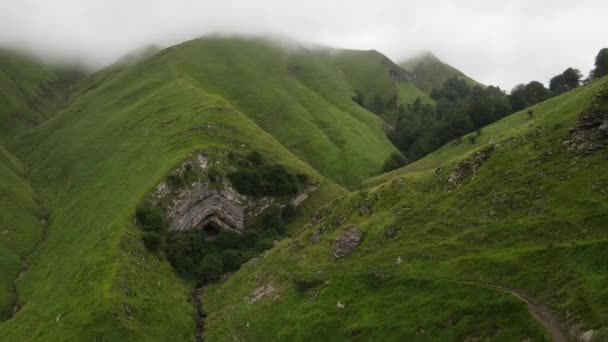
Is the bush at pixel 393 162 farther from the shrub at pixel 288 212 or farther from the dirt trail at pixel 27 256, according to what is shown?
the dirt trail at pixel 27 256

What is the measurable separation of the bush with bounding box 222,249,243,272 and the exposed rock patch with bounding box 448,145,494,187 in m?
42.5

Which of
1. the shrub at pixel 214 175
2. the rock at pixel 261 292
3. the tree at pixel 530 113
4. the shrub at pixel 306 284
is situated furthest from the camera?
the tree at pixel 530 113

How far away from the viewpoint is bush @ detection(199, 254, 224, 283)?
8106 cm

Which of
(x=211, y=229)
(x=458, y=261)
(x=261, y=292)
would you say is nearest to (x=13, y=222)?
(x=211, y=229)

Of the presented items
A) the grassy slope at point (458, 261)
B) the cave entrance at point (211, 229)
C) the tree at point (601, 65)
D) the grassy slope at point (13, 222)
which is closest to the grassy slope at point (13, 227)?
the grassy slope at point (13, 222)

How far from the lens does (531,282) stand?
130 feet

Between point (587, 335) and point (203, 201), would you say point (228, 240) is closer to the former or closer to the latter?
point (203, 201)

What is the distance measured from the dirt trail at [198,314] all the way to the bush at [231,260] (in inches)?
289

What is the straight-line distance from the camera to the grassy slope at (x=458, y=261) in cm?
3869

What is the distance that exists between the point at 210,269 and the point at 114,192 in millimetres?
35759

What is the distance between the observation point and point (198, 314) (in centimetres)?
6881

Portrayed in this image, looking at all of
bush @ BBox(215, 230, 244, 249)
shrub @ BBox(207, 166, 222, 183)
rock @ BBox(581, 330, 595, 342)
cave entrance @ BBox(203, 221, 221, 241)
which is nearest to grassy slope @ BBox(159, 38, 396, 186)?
shrub @ BBox(207, 166, 222, 183)

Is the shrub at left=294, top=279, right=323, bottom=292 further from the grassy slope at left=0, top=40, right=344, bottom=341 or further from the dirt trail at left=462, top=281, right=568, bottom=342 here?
the dirt trail at left=462, top=281, right=568, bottom=342

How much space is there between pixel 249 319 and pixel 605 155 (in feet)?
146
